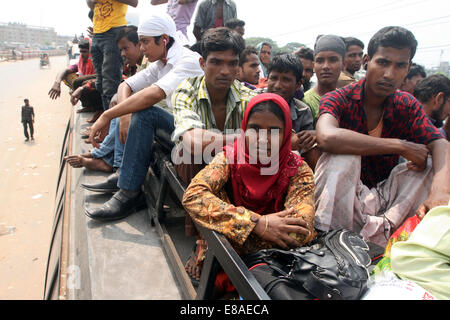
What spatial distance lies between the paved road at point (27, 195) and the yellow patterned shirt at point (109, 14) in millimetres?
3757

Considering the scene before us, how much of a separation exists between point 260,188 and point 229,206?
28cm

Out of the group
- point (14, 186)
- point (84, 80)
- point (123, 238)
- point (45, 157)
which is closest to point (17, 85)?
point (45, 157)

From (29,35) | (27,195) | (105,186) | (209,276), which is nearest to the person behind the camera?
(209,276)

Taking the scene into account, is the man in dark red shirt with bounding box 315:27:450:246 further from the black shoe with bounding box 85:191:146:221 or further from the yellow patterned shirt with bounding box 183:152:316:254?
the black shoe with bounding box 85:191:146:221

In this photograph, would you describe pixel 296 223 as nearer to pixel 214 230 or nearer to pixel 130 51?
pixel 214 230

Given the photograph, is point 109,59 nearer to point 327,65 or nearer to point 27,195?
point 327,65

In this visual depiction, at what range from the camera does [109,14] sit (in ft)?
14.7

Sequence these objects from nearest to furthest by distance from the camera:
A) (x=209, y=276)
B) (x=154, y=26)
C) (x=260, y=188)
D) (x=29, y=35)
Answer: (x=209, y=276)
(x=260, y=188)
(x=154, y=26)
(x=29, y=35)

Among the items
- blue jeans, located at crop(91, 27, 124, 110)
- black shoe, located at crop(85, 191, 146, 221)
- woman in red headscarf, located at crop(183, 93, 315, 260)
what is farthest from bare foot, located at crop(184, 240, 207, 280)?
blue jeans, located at crop(91, 27, 124, 110)

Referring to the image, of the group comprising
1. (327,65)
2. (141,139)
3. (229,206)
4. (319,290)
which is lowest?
(319,290)

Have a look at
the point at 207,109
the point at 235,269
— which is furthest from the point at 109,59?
the point at 235,269

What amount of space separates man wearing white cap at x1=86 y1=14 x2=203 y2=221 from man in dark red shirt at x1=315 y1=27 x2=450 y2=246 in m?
1.31

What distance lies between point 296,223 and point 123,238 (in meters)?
1.53

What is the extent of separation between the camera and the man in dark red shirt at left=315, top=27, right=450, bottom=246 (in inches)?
75.0
